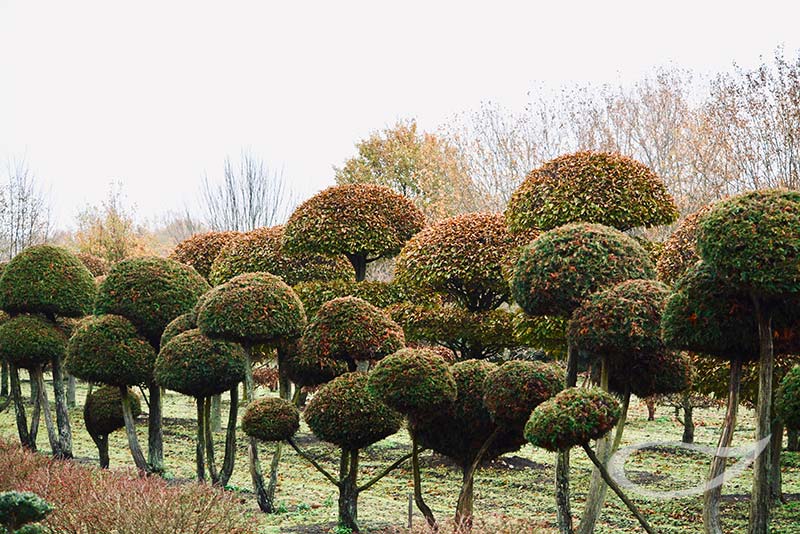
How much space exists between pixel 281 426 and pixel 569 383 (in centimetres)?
319

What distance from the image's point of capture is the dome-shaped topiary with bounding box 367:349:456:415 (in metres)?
7.50

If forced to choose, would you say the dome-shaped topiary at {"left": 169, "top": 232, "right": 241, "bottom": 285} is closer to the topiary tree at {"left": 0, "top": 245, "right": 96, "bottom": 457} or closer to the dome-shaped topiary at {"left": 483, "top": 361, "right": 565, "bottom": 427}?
the topiary tree at {"left": 0, "top": 245, "right": 96, "bottom": 457}

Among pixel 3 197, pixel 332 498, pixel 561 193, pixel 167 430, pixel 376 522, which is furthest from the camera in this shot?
pixel 3 197

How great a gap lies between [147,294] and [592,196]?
6.33 m

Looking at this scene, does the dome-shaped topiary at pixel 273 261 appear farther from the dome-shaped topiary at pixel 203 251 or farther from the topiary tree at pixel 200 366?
the topiary tree at pixel 200 366

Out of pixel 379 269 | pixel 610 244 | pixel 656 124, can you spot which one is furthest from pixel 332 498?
pixel 379 269

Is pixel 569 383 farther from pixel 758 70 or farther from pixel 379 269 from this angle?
pixel 379 269

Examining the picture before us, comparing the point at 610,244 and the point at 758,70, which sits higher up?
the point at 758,70

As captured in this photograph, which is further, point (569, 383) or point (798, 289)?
point (569, 383)

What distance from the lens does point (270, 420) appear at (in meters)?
9.03

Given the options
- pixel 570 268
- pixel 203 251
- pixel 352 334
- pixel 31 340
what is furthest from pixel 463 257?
pixel 203 251

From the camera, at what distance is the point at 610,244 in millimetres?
7652

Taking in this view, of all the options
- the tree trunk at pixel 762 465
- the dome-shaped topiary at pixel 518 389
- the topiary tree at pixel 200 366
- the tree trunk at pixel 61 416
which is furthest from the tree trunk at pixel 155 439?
the tree trunk at pixel 762 465

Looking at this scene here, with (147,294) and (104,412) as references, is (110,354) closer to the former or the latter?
(147,294)
